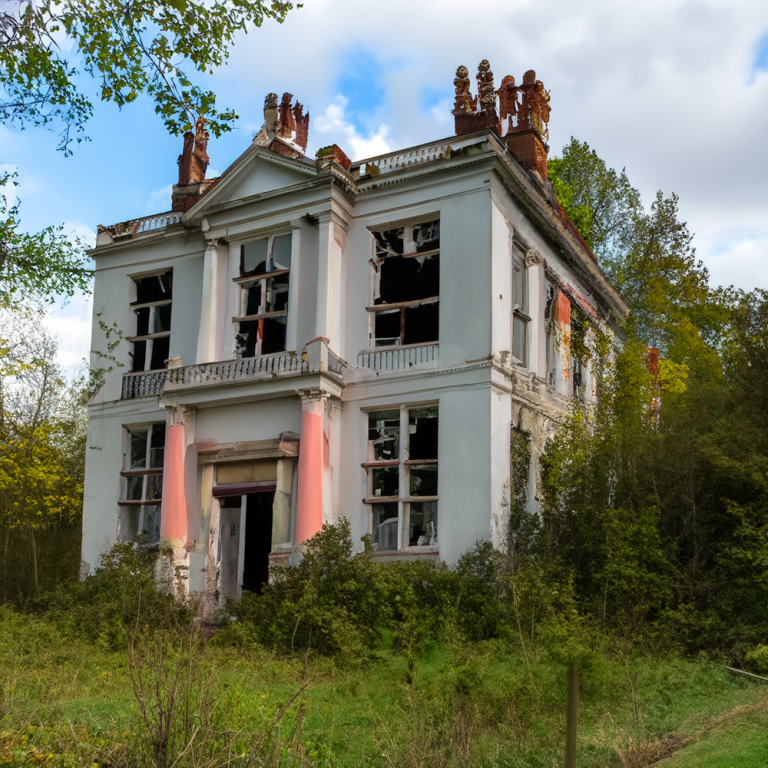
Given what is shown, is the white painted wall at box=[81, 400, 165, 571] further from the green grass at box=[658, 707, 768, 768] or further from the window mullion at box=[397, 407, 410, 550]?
the green grass at box=[658, 707, 768, 768]

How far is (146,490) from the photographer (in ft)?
57.3

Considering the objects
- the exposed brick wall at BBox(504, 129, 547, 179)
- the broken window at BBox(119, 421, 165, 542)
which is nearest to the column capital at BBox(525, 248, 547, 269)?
the exposed brick wall at BBox(504, 129, 547, 179)

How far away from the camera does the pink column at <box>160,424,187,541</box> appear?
15631mm

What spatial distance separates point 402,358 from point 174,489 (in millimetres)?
4821

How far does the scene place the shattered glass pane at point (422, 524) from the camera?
14.3 m

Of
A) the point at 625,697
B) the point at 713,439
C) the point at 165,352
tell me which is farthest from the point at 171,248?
the point at 625,697

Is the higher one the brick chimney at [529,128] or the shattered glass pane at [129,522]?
the brick chimney at [529,128]

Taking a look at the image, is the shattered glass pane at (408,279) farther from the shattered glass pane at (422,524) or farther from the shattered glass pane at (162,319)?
the shattered glass pane at (162,319)

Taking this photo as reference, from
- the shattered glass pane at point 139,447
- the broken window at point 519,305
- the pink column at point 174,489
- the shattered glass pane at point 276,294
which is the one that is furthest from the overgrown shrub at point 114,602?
the broken window at point 519,305

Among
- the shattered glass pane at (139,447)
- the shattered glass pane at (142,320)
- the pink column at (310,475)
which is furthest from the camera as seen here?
the shattered glass pane at (142,320)

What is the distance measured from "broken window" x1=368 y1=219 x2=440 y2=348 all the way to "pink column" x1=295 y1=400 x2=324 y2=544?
1.93m

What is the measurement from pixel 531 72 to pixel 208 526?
36.8 ft

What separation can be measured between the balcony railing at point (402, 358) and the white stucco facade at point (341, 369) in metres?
0.03

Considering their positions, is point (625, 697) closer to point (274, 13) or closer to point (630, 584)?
point (630, 584)
